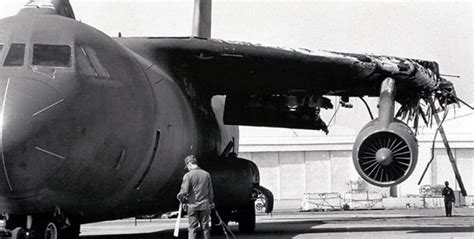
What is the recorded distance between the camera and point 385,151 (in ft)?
45.1

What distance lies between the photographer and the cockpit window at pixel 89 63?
1015 centimetres

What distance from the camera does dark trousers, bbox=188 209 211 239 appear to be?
34.5 ft

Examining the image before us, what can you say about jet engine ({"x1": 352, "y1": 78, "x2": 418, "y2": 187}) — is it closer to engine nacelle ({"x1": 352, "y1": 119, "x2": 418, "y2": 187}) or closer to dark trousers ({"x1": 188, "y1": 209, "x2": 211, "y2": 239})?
engine nacelle ({"x1": 352, "y1": 119, "x2": 418, "y2": 187})

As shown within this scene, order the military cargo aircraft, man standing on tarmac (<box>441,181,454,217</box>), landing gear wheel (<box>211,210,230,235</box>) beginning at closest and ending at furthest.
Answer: the military cargo aircraft
landing gear wheel (<box>211,210,230,235</box>)
man standing on tarmac (<box>441,181,454,217</box>)

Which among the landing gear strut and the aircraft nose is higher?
the aircraft nose

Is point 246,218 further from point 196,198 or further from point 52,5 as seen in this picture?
point 52,5

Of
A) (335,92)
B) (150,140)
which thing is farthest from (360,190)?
(150,140)

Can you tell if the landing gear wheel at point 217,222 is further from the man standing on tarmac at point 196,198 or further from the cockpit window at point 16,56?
the cockpit window at point 16,56

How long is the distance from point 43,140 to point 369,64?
7.91 meters

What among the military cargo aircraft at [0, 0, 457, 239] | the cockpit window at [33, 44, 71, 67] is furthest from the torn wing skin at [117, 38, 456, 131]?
the cockpit window at [33, 44, 71, 67]

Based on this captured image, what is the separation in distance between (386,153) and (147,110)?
462 centimetres

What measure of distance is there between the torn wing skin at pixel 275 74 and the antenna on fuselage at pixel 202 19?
3544 mm

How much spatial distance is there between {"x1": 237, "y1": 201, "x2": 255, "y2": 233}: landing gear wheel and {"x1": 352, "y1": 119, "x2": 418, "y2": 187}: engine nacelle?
382 cm

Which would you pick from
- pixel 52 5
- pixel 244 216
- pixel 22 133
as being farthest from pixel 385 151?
pixel 22 133
